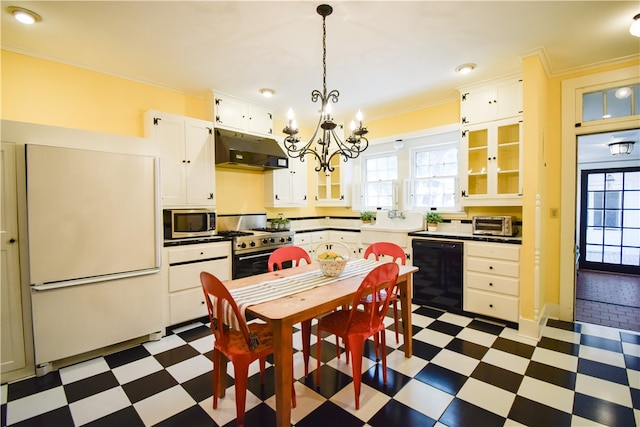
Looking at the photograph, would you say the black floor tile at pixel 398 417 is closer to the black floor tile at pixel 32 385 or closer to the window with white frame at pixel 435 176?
the black floor tile at pixel 32 385

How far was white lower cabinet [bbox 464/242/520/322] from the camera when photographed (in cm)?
298

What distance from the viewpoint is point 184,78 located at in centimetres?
322

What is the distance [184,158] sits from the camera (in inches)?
131

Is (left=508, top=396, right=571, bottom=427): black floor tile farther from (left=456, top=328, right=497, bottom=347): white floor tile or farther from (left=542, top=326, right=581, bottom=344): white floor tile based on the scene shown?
(left=542, top=326, right=581, bottom=344): white floor tile

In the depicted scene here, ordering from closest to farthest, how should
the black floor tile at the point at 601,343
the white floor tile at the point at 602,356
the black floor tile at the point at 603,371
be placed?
the black floor tile at the point at 603,371 → the white floor tile at the point at 602,356 → the black floor tile at the point at 601,343

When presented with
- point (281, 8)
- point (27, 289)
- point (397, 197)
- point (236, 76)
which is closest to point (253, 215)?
point (236, 76)

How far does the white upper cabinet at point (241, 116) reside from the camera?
3.64 metres

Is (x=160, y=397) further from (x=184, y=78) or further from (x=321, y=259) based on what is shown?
(x=184, y=78)

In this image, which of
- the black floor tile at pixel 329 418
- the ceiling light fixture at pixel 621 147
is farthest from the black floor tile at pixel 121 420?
the ceiling light fixture at pixel 621 147

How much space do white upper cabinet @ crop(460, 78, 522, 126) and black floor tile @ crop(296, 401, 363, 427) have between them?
10.5 feet

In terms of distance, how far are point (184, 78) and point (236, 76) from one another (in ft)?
1.89

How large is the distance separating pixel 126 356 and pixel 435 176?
13.1 feet

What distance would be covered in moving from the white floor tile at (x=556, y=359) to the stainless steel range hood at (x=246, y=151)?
3333mm

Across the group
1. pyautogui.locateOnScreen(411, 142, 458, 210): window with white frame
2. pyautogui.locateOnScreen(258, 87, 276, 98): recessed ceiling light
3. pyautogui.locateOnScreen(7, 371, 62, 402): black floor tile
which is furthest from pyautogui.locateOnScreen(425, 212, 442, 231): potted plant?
pyautogui.locateOnScreen(7, 371, 62, 402): black floor tile
